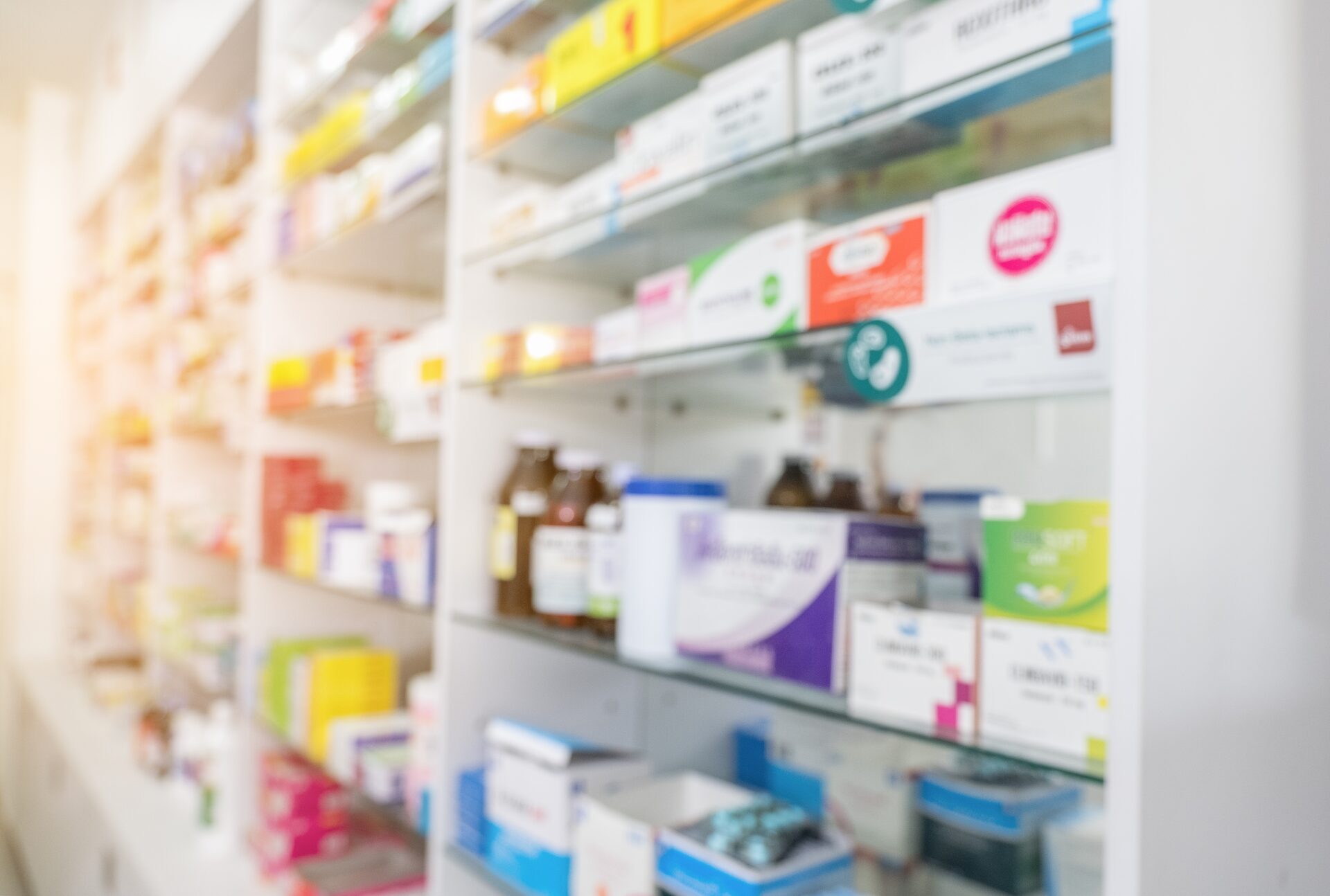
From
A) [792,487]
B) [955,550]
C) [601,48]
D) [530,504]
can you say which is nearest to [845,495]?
[792,487]

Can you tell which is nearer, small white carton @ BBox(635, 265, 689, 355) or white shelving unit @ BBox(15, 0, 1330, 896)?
white shelving unit @ BBox(15, 0, 1330, 896)

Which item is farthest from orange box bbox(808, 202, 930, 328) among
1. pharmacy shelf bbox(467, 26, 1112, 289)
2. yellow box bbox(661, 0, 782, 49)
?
yellow box bbox(661, 0, 782, 49)

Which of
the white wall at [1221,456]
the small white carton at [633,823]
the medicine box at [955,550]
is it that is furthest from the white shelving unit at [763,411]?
the small white carton at [633,823]

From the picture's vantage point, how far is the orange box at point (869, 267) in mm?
1136

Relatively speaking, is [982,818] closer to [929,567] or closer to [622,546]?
[929,567]

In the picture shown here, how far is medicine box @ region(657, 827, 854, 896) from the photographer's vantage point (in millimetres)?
1188

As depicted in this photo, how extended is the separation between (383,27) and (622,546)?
1.53m

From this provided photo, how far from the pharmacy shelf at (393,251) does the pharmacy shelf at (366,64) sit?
381 millimetres

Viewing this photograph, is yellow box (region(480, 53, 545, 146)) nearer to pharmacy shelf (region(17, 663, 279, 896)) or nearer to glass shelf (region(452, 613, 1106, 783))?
glass shelf (region(452, 613, 1106, 783))

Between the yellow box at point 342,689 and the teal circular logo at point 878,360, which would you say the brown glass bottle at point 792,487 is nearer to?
the teal circular logo at point 878,360

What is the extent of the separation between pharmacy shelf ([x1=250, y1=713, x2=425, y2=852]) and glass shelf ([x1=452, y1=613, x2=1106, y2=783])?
1.08m

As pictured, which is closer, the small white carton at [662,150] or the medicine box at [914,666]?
the medicine box at [914,666]

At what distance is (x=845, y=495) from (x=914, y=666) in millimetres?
517

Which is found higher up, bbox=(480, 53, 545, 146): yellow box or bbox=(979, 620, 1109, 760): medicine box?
bbox=(480, 53, 545, 146): yellow box
